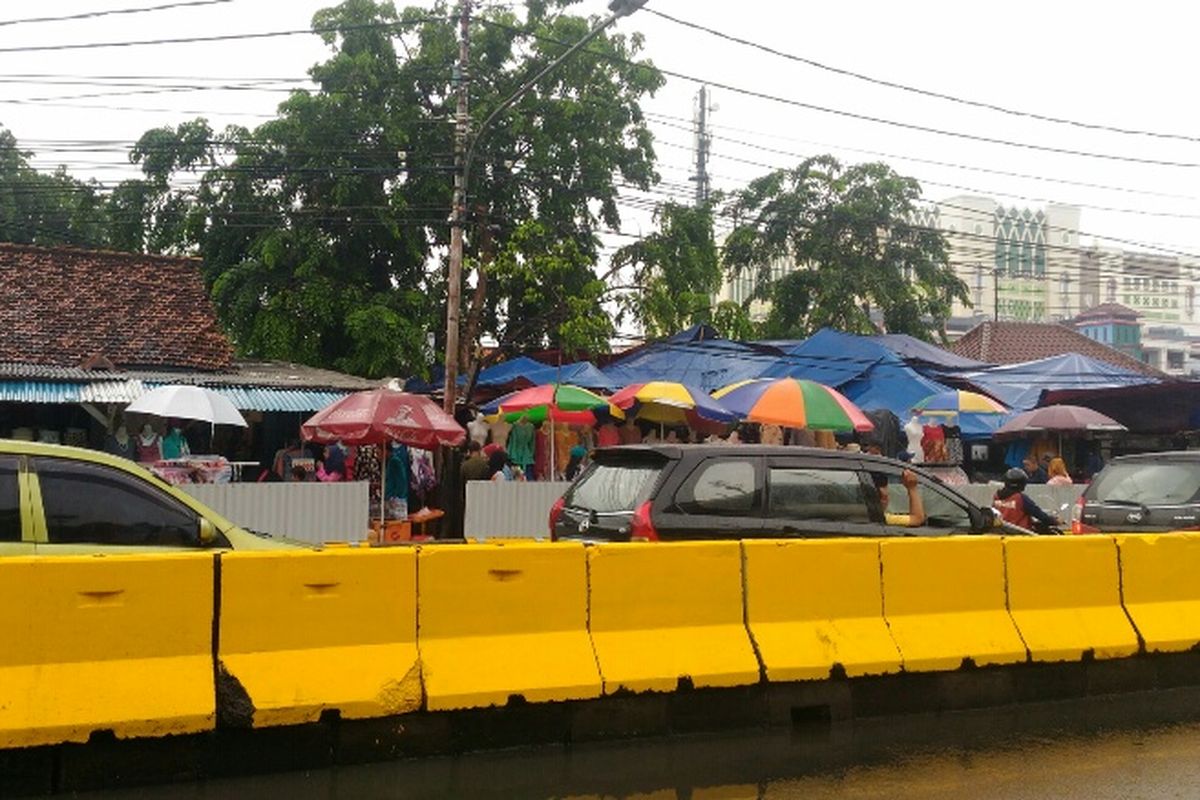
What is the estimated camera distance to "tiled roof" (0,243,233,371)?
21.1 metres

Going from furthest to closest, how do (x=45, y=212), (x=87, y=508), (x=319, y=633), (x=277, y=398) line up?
(x=45, y=212) → (x=277, y=398) → (x=87, y=508) → (x=319, y=633)

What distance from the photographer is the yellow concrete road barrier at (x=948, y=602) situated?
7.86m

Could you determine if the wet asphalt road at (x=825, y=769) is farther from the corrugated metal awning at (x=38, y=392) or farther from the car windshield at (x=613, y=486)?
the corrugated metal awning at (x=38, y=392)

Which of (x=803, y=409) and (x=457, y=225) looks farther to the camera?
(x=457, y=225)

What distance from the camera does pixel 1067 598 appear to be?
8.57 metres

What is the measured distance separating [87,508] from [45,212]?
31.1 meters

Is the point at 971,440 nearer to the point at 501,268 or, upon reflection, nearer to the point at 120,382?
the point at 501,268

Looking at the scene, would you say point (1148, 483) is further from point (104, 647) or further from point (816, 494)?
point (104, 647)

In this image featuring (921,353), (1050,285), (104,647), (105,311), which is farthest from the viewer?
(1050,285)

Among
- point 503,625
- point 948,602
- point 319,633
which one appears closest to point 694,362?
point 948,602

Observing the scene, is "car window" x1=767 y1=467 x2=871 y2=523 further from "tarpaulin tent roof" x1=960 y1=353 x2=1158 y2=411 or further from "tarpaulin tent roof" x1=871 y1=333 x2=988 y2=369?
"tarpaulin tent roof" x1=871 y1=333 x2=988 y2=369

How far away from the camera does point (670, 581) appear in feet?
23.7

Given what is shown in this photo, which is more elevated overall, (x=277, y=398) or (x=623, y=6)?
(x=623, y=6)

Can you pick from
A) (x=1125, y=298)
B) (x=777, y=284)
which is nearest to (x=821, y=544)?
(x=777, y=284)
